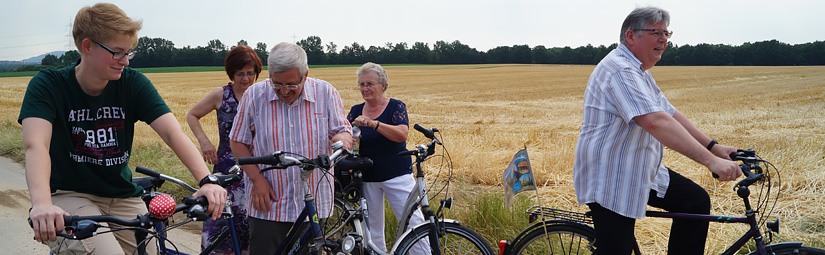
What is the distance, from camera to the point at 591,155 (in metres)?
3.00

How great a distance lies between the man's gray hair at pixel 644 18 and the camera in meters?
2.89

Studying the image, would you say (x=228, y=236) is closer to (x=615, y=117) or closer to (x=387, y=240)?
(x=387, y=240)

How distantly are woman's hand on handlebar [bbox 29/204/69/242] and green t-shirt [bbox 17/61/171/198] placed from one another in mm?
551

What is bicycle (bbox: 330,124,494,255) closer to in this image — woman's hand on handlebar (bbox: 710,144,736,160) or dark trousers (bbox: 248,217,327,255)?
dark trousers (bbox: 248,217,327,255)

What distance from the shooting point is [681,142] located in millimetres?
2768

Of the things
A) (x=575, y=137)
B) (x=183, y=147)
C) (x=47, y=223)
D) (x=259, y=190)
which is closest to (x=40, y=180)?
(x=47, y=223)

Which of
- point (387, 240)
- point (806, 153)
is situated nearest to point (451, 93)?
point (806, 153)

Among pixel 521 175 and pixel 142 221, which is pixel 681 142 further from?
pixel 142 221

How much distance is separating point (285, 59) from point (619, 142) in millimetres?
1763

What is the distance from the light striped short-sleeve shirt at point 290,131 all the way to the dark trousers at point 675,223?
152 centimetres

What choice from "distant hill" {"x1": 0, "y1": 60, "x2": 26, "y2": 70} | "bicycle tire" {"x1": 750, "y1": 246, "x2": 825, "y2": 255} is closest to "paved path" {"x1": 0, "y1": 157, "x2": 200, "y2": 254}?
"bicycle tire" {"x1": 750, "y1": 246, "x2": 825, "y2": 255}

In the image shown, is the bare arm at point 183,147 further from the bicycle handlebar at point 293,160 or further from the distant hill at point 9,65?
the distant hill at point 9,65

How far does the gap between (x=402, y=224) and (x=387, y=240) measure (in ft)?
3.16

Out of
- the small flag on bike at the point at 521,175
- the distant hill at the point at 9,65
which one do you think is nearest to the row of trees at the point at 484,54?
the distant hill at the point at 9,65
